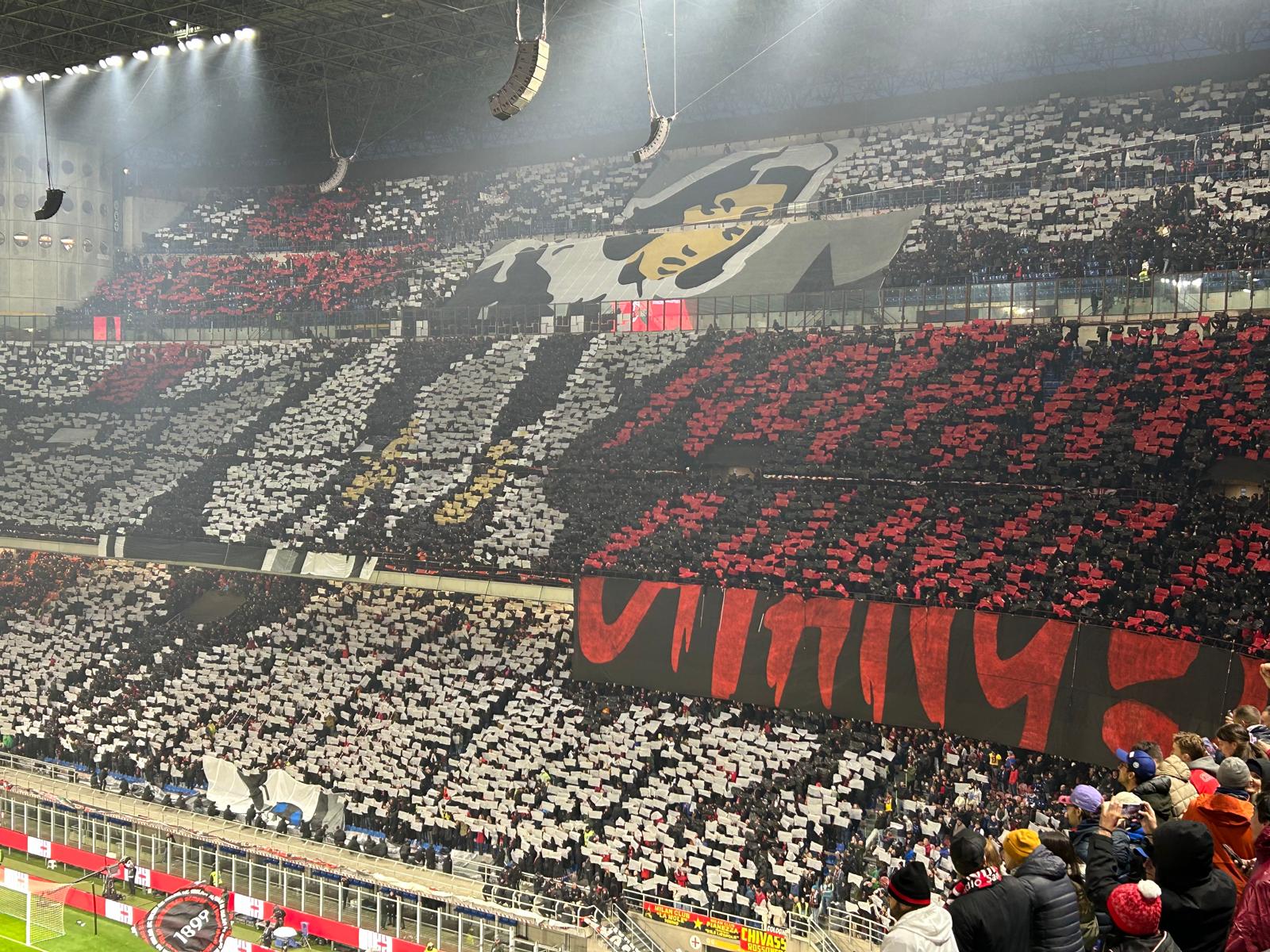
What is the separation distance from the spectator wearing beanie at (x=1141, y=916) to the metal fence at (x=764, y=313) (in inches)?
1028

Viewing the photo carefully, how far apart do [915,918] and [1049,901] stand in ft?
3.05

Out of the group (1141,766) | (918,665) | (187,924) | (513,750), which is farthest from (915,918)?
(513,750)

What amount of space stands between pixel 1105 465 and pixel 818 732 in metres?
8.34

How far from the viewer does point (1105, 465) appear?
25.9 metres

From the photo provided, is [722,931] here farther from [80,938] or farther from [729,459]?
[729,459]

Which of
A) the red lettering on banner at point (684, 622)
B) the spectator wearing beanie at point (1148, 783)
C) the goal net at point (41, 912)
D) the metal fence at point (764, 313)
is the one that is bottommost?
the goal net at point (41, 912)

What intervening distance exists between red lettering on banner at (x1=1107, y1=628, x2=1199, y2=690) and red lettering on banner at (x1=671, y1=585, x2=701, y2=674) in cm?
872

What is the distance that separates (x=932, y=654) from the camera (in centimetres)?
2362

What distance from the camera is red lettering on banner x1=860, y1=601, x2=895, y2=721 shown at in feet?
78.7

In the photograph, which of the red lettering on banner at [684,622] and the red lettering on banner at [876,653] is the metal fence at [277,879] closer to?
the red lettering on banner at [684,622]

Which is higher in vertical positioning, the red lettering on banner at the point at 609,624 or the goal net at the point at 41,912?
the red lettering on banner at the point at 609,624

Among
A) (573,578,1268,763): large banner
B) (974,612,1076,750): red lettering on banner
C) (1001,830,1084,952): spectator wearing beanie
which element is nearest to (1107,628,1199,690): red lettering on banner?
(573,578,1268,763): large banner

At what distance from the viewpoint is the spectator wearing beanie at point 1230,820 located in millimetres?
6539

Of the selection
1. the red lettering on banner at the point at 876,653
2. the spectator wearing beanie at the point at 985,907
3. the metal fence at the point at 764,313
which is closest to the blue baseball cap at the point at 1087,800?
the spectator wearing beanie at the point at 985,907
